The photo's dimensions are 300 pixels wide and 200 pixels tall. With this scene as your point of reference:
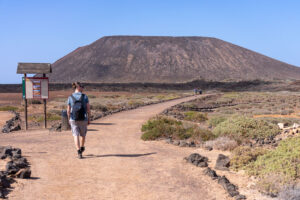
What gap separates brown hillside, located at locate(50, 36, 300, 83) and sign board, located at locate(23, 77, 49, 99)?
11989 centimetres

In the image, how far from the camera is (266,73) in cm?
15225

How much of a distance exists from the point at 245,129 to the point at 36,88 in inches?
350

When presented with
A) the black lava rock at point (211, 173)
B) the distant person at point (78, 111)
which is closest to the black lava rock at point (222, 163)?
the black lava rock at point (211, 173)

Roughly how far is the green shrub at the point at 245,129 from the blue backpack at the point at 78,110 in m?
5.45

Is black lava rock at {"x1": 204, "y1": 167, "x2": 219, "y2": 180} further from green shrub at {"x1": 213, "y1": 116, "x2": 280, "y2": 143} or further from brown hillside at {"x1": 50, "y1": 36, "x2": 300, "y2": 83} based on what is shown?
brown hillside at {"x1": 50, "y1": 36, "x2": 300, "y2": 83}

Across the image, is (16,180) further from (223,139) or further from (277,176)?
(223,139)

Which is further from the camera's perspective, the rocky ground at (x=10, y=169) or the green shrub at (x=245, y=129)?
the green shrub at (x=245, y=129)

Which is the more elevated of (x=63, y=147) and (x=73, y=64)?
(x=73, y=64)

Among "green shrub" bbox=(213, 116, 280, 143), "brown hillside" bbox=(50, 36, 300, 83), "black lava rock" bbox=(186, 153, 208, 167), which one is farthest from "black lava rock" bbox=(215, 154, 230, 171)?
"brown hillside" bbox=(50, 36, 300, 83)

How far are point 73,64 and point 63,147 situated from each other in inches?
6230

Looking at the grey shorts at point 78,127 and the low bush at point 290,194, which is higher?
the grey shorts at point 78,127

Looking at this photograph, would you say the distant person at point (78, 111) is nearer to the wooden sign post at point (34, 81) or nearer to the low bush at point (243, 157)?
the low bush at point (243, 157)

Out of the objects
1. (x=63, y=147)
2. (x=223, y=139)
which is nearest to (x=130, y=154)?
(x=63, y=147)

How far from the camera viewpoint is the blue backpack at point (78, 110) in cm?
904
